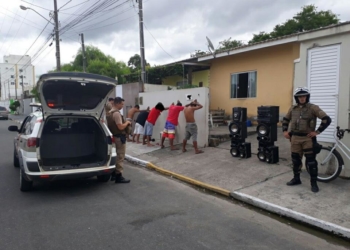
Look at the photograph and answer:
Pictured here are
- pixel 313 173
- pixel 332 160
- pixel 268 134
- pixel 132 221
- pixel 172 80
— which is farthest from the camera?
pixel 172 80

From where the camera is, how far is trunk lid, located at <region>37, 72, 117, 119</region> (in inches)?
201

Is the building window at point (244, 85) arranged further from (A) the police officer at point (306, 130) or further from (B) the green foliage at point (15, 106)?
(B) the green foliage at point (15, 106)

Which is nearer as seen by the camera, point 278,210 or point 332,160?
point 278,210

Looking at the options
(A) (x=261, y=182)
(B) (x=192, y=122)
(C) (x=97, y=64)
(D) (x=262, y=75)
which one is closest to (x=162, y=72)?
(D) (x=262, y=75)

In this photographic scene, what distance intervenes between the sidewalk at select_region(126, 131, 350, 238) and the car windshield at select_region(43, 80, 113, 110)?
2633 mm

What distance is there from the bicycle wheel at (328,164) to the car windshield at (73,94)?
13.9 ft

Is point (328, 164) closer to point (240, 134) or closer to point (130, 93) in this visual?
point (240, 134)

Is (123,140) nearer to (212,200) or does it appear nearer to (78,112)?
(78,112)

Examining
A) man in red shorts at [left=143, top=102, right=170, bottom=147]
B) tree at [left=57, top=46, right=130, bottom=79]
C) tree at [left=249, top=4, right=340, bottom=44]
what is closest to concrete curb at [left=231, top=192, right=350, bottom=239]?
man in red shorts at [left=143, top=102, right=170, bottom=147]

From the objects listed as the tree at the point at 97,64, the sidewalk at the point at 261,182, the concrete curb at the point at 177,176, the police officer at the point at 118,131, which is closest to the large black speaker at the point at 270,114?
the sidewalk at the point at 261,182

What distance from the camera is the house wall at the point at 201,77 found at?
49.3 feet

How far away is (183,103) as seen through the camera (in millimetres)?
10148

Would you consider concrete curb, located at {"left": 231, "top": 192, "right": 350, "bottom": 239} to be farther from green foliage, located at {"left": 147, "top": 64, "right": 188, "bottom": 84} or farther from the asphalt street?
green foliage, located at {"left": 147, "top": 64, "right": 188, "bottom": 84}

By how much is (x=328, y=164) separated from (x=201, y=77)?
10404 millimetres
